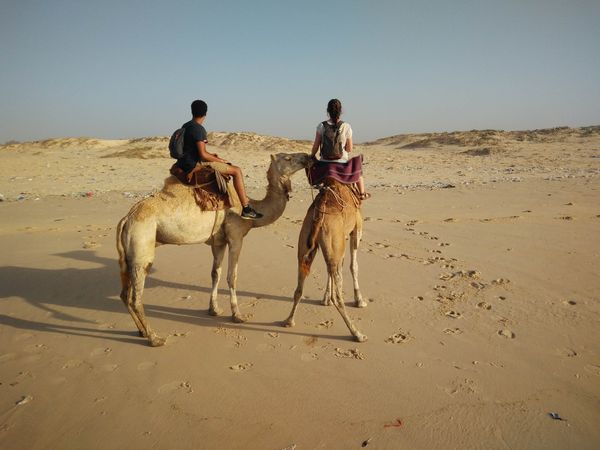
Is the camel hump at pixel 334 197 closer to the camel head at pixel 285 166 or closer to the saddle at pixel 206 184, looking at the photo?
the camel head at pixel 285 166

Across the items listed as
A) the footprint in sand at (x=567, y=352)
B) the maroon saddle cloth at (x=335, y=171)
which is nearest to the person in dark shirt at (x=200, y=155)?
the maroon saddle cloth at (x=335, y=171)

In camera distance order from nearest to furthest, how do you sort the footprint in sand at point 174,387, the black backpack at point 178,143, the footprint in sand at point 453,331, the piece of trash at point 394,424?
the piece of trash at point 394,424 → the footprint in sand at point 174,387 → the footprint in sand at point 453,331 → the black backpack at point 178,143

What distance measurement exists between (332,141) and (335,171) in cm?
42

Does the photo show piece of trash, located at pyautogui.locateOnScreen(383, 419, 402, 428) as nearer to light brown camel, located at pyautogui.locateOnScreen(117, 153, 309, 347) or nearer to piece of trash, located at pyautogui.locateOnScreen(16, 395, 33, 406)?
light brown camel, located at pyautogui.locateOnScreen(117, 153, 309, 347)

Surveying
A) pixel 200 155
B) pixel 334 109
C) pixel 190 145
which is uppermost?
pixel 334 109

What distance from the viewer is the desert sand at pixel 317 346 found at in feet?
11.4

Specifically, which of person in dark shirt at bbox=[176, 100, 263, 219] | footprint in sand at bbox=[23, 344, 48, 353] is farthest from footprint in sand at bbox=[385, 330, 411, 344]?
footprint in sand at bbox=[23, 344, 48, 353]

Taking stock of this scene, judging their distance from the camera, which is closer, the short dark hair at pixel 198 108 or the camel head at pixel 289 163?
the short dark hair at pixel 198 108

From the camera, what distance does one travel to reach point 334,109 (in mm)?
5410

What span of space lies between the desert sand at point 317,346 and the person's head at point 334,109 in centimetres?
269

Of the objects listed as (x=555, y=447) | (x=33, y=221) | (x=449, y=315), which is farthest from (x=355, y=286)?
(x=33, y=221)

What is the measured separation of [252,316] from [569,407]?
12.1 feet

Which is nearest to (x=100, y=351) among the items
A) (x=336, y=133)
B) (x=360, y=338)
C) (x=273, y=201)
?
(x=273, y=201)

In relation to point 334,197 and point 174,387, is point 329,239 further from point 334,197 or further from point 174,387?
point 174,387
